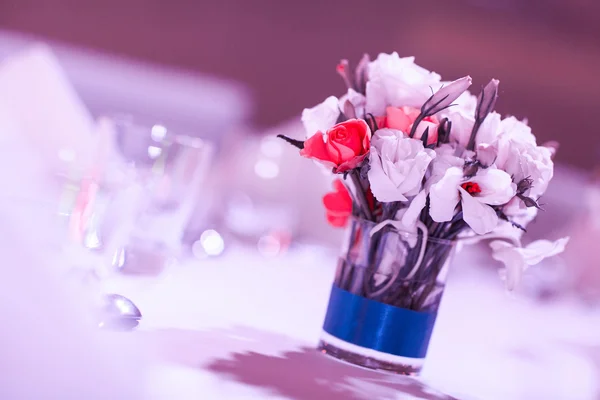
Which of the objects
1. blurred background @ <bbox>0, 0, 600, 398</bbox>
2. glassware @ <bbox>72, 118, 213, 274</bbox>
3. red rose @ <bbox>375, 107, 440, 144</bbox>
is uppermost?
blurred background @ <bbox>0, 0, 600, 398</bbox>

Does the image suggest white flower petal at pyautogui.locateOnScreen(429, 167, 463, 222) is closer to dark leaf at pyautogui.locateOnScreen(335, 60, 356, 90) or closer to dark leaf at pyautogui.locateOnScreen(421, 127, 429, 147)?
dark leaf at pyautogui.locateOnScreen(421, 127, 429, 147)

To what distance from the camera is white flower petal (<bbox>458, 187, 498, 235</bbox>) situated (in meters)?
0.82

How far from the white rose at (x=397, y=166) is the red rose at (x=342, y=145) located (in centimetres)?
2

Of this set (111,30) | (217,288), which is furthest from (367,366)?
(111,30)

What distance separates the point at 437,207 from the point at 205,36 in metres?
2.90

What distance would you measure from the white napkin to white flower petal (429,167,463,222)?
784mm

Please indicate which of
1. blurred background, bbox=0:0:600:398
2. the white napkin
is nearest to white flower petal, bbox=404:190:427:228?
the white napkin

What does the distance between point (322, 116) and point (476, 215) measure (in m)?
0.21

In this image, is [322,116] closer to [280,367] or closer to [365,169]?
[365,169]

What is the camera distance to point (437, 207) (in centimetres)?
82

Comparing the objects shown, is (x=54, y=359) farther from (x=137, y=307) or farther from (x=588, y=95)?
(x=588, y=95)

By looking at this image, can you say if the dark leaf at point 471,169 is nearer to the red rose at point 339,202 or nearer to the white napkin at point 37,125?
the red rose at point 339,202

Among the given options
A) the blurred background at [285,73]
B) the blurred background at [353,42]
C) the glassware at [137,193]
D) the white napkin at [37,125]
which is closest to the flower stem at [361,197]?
the glassware at [137,193]

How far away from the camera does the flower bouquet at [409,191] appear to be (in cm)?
82
